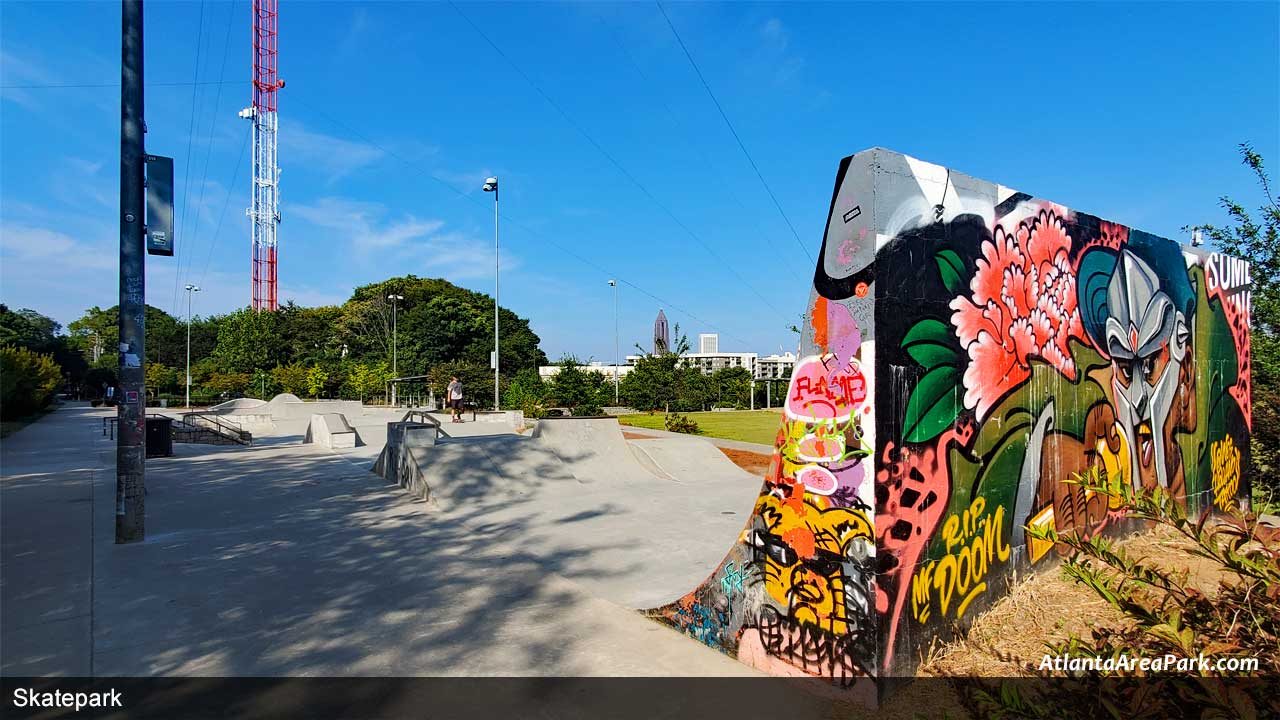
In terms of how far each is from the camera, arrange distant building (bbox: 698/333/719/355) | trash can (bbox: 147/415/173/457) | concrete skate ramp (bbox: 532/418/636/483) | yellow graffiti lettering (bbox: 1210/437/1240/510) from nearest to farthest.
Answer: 1. yellow graffiti lettering (bbox: 1210/437/1240/510)
2. concrete skate ramp (bbox: 532/418/636/483)
3. trash can (bbox: 147/415/173/457)
4. distant building (bbox: 698/333/719/355)

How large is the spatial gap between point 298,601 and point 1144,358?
8397 mm

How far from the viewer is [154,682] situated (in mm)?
4219

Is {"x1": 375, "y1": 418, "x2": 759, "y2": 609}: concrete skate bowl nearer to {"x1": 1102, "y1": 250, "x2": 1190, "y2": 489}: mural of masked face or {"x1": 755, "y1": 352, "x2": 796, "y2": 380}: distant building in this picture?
{"x1": 1102, "y1": 250, "x2": 1190, "y2": 489}: mural of masked face

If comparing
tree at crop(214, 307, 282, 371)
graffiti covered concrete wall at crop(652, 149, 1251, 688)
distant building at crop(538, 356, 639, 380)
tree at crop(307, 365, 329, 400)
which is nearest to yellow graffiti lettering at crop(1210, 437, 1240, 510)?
graffiti covered concrete wall at crop(652, 149, 1251, 688)

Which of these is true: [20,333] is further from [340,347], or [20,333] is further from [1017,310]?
[1017,310]

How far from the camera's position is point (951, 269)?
4.53 metres

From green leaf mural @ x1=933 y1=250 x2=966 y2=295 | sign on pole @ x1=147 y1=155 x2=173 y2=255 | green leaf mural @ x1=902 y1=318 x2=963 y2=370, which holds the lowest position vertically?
green leaf mural @ x1=902 y1=318 x2=963 y2=370

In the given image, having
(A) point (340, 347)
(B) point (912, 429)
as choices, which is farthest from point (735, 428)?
(A) point (340, 347)

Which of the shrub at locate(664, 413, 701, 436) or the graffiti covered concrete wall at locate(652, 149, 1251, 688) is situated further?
the shrub at locate(664, 413, 701, 436)

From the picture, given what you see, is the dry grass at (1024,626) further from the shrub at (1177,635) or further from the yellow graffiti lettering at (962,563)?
the shrub at (1177,635)

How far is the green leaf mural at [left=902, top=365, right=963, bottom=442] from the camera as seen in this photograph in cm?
418

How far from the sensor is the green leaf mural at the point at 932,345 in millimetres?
4246

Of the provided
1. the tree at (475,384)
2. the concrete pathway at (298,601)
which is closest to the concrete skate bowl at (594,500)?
the concrete pathway at (298,601)

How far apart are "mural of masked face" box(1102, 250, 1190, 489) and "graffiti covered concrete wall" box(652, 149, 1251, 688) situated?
0.64 m
